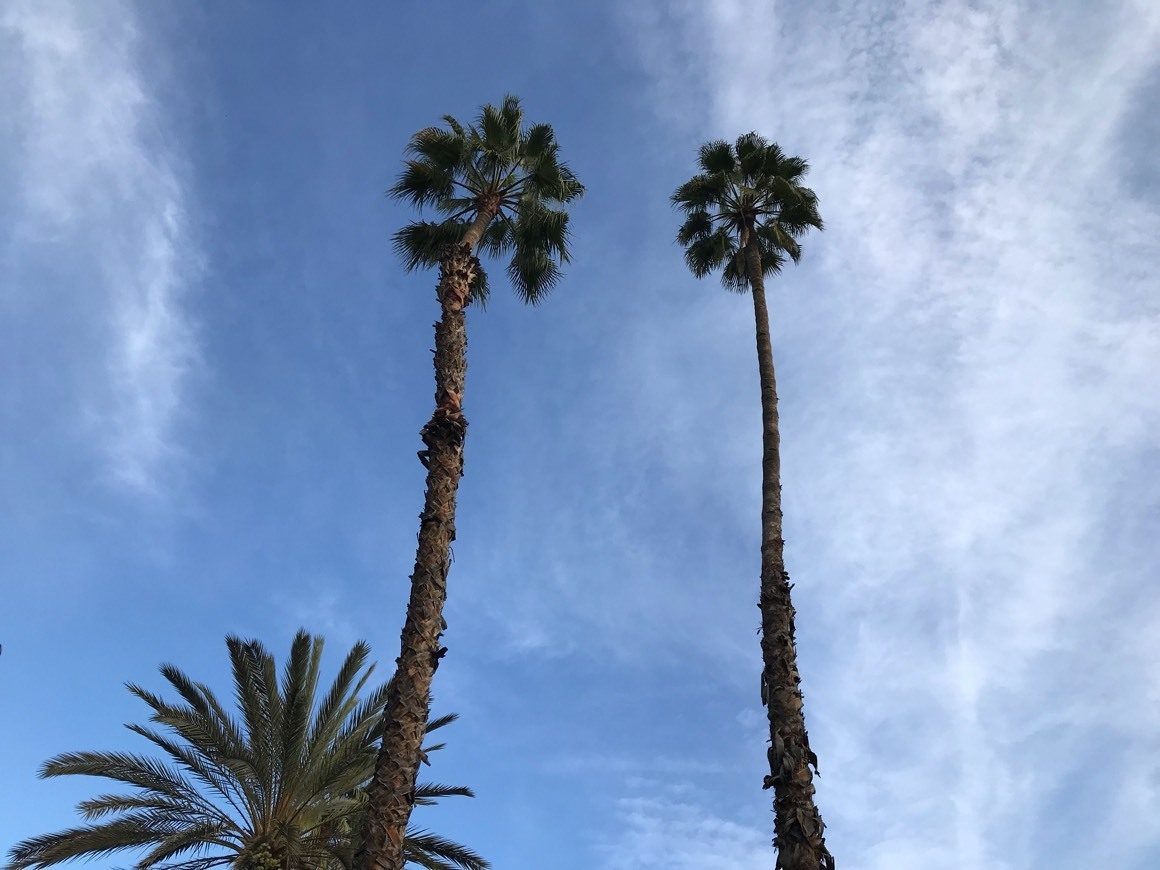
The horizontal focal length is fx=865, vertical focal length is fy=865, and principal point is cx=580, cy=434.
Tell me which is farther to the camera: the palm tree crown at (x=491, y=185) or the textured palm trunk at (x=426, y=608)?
the palm tree crown at (x=491, y=185)

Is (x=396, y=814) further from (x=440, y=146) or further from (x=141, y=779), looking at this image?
A: (x=440, y=146)

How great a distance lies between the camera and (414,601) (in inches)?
418

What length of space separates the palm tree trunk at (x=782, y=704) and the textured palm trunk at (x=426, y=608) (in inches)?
167

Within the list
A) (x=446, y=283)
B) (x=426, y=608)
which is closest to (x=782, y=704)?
(x=426, y=608)

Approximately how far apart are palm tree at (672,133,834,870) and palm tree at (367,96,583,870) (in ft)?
11.7

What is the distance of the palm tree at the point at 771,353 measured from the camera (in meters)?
10.1

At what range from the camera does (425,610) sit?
34.5 ft

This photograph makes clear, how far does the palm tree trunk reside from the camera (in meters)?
9.80

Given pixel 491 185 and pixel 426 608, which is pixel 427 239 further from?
pixel 426 608

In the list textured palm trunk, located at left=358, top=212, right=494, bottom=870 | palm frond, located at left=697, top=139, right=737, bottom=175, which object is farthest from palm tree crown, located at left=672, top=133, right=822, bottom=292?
textured palm trunk, located at left=358, top=212, right=494, bottom=870

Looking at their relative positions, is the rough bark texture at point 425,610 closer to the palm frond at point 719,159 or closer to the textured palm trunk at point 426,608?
the textured palm trunk at point 426,608

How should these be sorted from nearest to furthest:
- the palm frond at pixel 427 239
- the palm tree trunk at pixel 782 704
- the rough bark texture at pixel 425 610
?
the rough bark texture at pixel 425 610 → the palm tree trunk at pixel 782 704 → the palm frond at pixel 427 239

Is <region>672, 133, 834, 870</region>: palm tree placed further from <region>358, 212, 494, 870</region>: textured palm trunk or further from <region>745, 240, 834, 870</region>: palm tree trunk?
<region>358, 212, 494, 870</region>: textured palm trunk

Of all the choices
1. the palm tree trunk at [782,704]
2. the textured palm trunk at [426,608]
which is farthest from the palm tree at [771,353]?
the textured palm trunk at [426,608]
